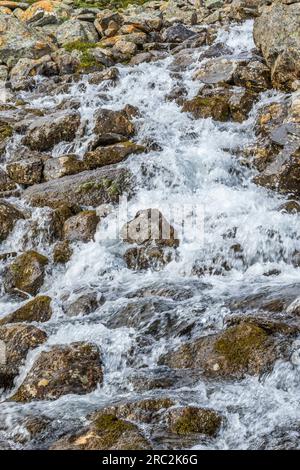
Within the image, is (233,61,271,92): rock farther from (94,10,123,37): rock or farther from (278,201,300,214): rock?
(94,10,123,37): rock

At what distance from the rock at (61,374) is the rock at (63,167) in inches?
342

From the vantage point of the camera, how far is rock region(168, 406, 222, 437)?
6738 millimetres

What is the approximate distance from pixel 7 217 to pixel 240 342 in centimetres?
821

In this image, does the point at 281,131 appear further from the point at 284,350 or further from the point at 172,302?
the point at 284,350

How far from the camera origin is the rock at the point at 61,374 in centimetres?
809

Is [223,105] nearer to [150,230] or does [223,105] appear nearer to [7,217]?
[150,230]

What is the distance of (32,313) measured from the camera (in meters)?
10.6

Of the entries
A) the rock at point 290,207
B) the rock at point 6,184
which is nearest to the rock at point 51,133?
the rock at point 6,184

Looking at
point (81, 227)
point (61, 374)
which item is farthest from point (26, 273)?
point (61, 374)

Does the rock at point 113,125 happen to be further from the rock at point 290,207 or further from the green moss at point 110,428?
the green moss at point 110,428

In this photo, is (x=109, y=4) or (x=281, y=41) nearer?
(x=281, y=41)

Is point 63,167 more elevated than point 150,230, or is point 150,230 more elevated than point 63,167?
point 150,230

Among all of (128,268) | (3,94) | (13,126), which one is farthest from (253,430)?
(3,94)

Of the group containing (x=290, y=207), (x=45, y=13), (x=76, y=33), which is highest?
(x=45, y=13)
